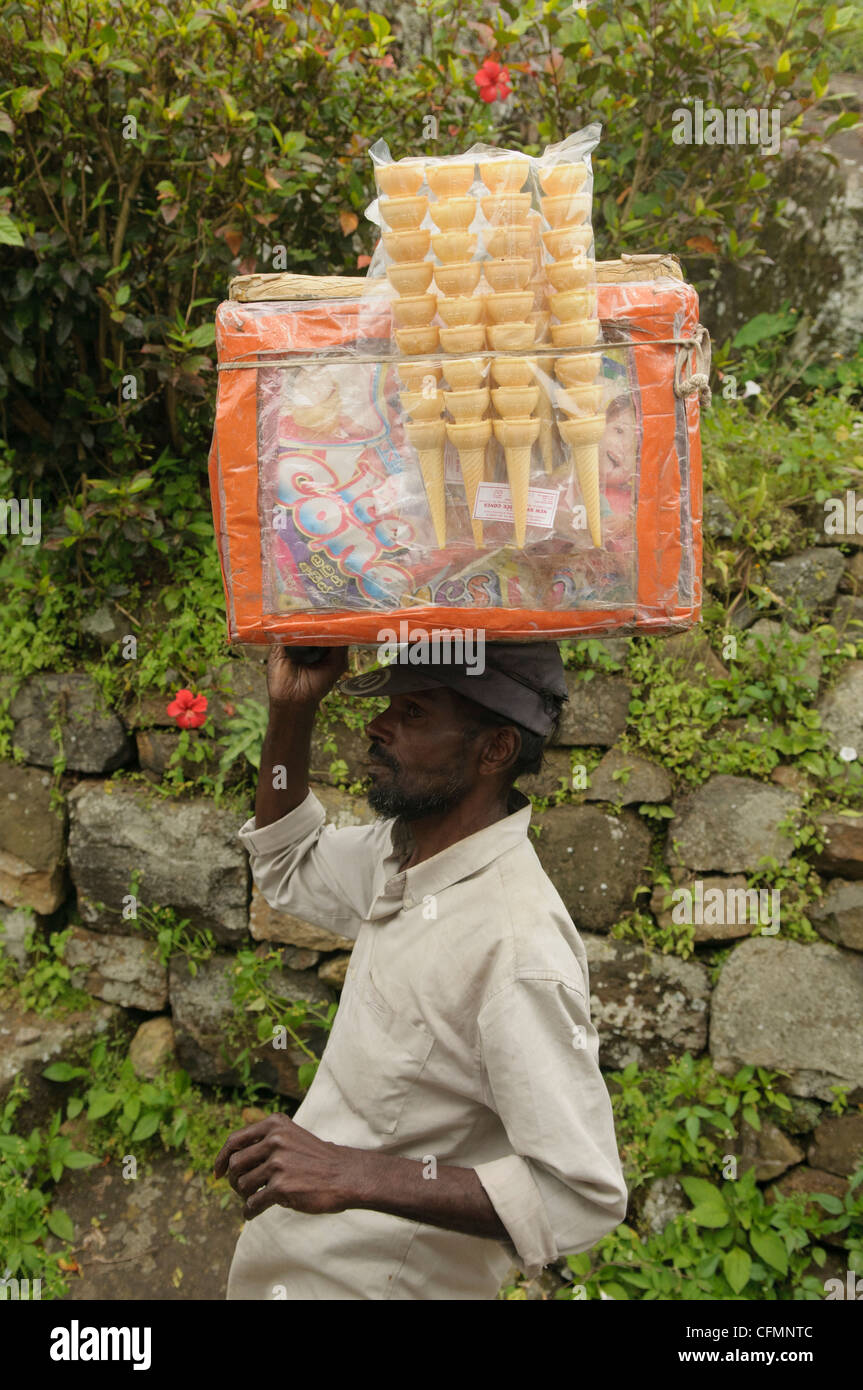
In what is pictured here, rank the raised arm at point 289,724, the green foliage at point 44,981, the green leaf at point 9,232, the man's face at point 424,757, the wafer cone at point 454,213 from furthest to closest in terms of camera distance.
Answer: the green foliage at point 44,981, the green leaf at point 9,232, the raised arm at point 289,724, the man's face at point 424,757, the wafer cone at point 454,213

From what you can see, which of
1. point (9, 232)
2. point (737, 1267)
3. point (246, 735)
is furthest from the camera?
point (246, 735)

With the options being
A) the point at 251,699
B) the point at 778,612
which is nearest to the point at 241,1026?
the point at 251,699

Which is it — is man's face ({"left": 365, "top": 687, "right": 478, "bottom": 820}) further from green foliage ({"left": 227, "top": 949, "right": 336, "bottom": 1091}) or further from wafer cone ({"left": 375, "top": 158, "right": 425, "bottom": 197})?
green foliage ({"left": 227, "top": 949, "right": 336, "bottom": 1091})

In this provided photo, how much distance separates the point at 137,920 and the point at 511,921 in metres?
2.56

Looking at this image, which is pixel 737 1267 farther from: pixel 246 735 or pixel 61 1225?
pixel 246 735

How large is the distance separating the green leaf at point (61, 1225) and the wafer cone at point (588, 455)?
133 inches

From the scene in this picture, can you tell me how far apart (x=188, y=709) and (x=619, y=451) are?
8.03 feet

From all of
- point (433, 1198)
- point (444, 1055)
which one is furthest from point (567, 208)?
point (433, 1198)

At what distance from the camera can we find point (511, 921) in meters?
1.93

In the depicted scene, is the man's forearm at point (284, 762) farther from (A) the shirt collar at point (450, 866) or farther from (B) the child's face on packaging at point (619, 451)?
(B) the child's face on packaging at point (619, 451)

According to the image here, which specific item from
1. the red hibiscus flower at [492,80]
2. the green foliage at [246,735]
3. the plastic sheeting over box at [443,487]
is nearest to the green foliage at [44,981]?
the green foliage at [246,735]

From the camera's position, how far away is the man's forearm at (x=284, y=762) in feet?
7.56

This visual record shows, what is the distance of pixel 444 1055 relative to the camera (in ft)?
6.41

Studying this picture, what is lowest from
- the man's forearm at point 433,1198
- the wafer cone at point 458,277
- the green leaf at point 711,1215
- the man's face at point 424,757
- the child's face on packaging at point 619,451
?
the green leaf at point 711,1215
